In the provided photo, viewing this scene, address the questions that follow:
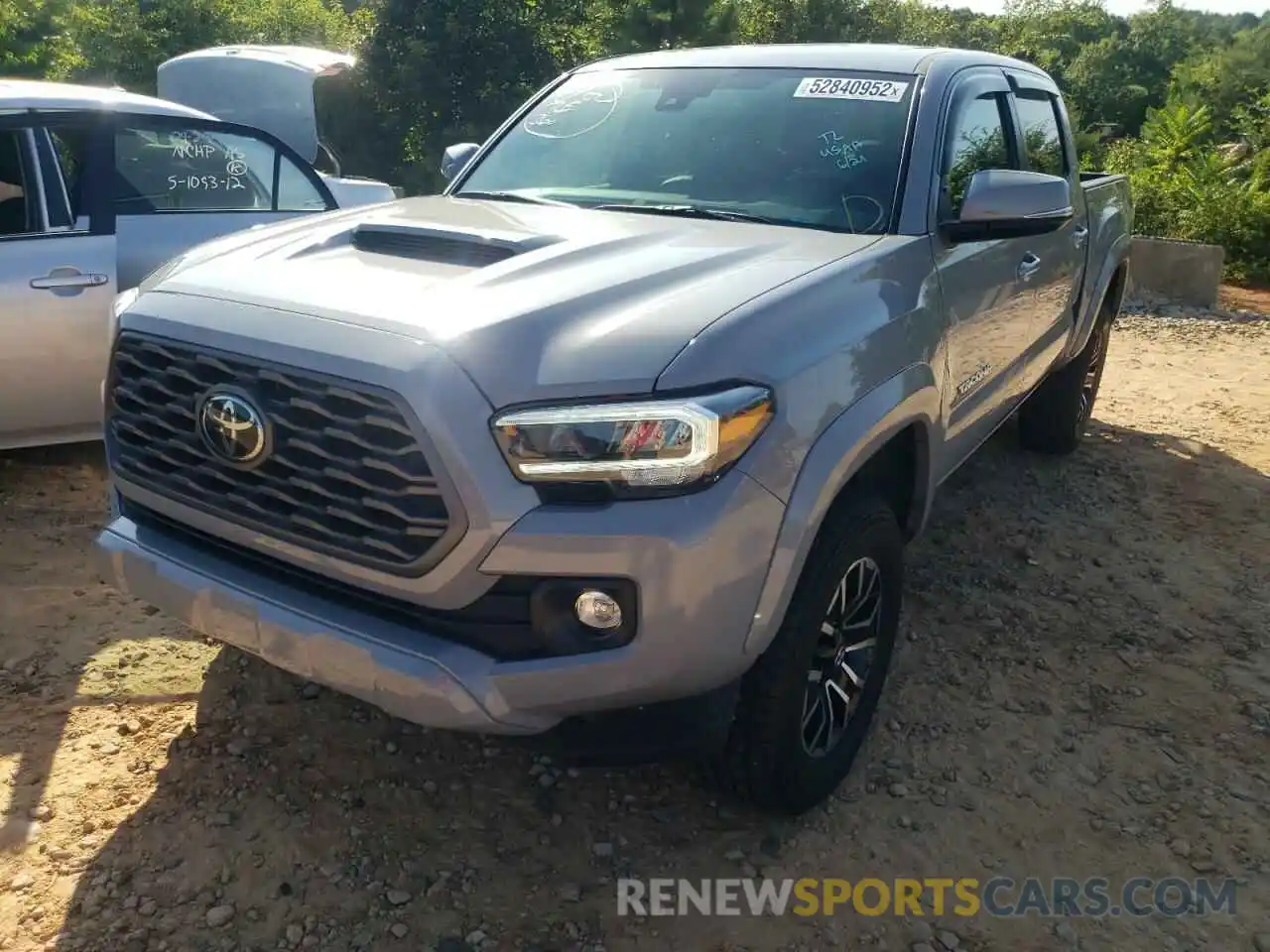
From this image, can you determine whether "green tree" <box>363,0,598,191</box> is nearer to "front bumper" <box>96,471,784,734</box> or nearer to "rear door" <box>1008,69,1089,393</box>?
"rear door" <box>1008,69,1089,393</box>

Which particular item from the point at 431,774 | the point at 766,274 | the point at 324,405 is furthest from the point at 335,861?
the point at 766,274

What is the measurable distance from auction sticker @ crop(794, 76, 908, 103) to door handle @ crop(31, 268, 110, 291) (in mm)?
2628

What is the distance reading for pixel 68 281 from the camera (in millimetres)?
3967

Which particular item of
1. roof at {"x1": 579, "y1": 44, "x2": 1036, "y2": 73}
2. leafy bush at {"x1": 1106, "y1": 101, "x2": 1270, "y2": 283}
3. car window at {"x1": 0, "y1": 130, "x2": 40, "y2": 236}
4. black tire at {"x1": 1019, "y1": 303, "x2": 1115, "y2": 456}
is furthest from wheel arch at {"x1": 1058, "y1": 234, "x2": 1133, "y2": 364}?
leafy bush at {"x1": 1106, "y1": 101, "x2": 1270, "y2": 283}

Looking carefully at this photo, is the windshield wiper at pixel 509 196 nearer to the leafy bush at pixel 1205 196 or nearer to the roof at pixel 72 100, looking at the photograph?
the roof at pixel 72 100

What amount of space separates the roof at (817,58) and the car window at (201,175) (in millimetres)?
1991

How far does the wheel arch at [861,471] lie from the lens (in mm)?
2162

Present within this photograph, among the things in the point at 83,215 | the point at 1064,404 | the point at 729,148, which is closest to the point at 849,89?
the point at 729,148

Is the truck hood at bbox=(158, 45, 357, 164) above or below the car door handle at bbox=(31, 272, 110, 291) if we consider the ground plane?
above

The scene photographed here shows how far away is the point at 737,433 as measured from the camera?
6.80ft

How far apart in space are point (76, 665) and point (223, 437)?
4.66 ft

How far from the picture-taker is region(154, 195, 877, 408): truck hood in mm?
2070

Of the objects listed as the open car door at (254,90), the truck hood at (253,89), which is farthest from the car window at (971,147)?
the truck hood at (253,89)

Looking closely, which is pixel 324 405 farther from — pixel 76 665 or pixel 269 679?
pixel 76 665
